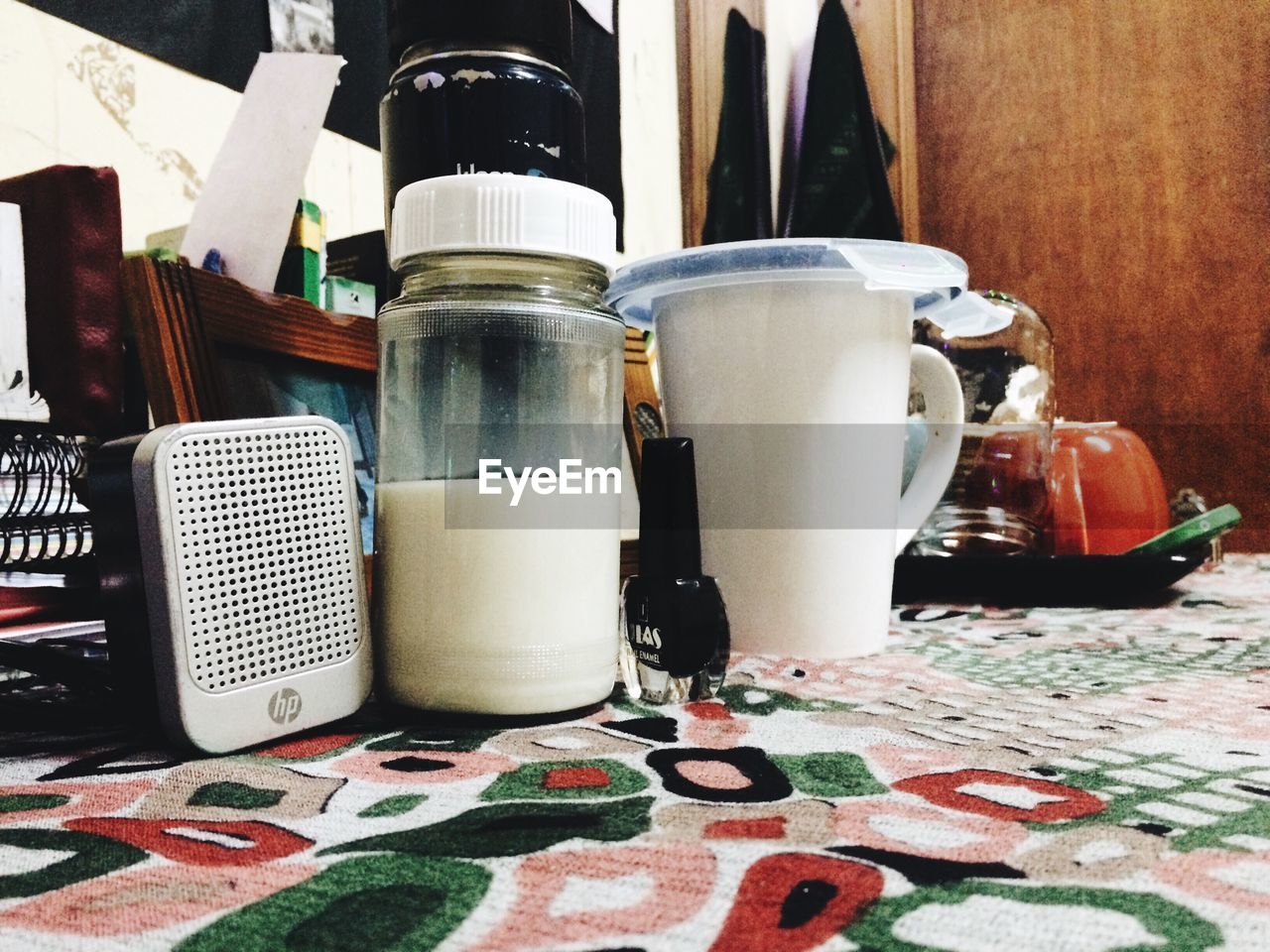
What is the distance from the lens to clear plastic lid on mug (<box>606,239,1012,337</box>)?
498 millimetres

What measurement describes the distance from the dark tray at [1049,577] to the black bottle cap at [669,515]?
1.30 ft

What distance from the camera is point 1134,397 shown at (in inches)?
65.1

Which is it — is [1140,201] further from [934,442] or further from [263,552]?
[263,552]

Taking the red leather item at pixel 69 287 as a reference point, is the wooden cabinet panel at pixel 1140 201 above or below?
above

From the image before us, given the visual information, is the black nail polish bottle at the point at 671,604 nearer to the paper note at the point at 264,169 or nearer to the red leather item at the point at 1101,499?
the paper note at the point at 264,169

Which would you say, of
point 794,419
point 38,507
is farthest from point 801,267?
point 38,507

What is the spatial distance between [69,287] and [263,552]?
0.25 meters

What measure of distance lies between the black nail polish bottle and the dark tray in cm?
39

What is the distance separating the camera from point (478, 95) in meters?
0.50

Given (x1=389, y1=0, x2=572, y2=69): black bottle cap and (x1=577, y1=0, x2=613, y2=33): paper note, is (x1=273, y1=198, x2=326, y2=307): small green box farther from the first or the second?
(x1=577, y1=0, x2=613, y2=33): paper note

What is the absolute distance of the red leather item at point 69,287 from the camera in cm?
51

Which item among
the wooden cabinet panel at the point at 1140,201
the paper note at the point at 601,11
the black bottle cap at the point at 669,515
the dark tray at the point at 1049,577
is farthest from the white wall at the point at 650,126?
the black bottle cap at the point at 669,515

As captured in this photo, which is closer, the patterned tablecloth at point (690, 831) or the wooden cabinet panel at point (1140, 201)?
the patterned tablecloth at point (690, 831)

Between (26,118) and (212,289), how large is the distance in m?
0.28
